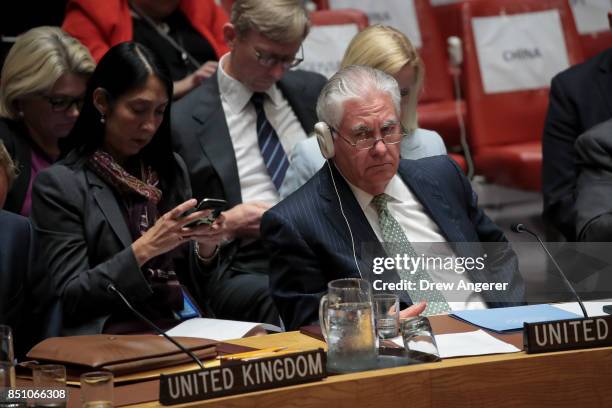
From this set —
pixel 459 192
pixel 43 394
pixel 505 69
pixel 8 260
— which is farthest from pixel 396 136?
pixel 505 69

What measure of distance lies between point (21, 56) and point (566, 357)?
191 cm

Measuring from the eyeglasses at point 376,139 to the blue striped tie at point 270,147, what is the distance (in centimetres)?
77

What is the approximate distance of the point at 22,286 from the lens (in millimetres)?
2504

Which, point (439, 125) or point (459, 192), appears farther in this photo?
point (439, 125)

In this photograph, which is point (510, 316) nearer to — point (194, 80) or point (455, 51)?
point (194, 80)

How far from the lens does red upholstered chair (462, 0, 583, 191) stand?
4.38m

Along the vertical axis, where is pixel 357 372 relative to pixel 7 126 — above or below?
below

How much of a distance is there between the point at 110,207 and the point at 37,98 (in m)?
0.55

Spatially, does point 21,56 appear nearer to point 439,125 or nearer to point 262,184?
point 262,184

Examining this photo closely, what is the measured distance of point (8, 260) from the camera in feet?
8.10

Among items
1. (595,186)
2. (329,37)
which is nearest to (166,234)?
(595,186)

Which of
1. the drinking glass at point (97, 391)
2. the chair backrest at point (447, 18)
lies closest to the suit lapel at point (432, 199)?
the drinking glass at point (97, 391)

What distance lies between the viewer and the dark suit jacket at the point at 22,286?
96.8 inches

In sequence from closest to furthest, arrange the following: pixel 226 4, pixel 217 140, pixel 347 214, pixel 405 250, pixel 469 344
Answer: pixel 469 344, pixel 405 250, pixel 347 214, pixel 217 140, pixel 226 4
